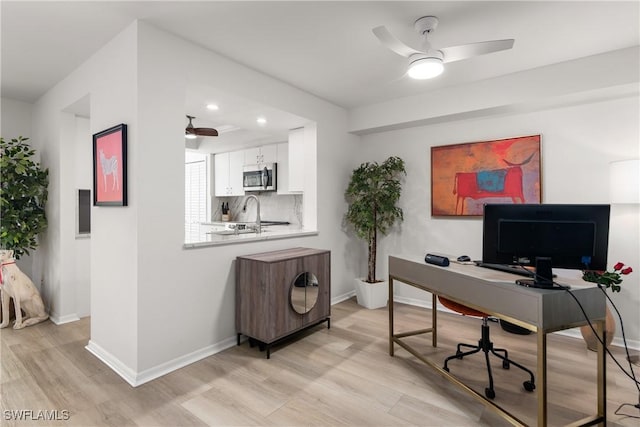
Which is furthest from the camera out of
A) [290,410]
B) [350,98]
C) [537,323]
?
[350,98]

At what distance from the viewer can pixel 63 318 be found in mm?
3500

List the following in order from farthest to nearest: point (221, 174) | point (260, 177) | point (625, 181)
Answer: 1. point (221, 174)
2. point (260, 177)
3. point (625, 181)

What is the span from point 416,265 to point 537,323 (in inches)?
38.7

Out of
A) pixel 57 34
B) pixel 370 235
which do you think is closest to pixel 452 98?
pixel 370 235

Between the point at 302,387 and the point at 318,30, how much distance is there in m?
2.63

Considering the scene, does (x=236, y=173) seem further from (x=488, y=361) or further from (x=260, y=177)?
(x=488, y=361)

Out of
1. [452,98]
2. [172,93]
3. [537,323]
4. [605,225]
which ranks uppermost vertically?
[452,98]

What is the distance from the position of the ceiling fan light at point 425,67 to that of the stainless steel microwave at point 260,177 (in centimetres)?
321

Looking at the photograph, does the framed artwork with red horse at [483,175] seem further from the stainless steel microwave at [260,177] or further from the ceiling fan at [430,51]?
the stainless steel microwave at [260,177]

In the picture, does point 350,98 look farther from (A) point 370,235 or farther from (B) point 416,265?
(B) point 416,265

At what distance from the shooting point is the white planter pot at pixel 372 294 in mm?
4055

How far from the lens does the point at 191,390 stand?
225 centimetres

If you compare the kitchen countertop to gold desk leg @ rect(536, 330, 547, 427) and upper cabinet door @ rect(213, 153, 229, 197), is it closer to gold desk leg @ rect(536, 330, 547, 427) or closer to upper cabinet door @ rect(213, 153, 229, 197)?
gold desk leg @ rect(536, 330, 547, 427)

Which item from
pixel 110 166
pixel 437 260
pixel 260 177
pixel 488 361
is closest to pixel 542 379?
pixel 488 361
